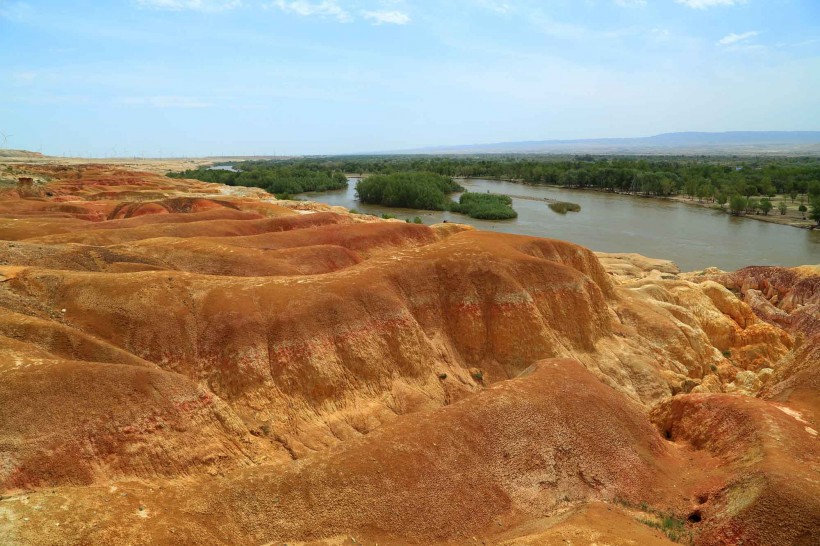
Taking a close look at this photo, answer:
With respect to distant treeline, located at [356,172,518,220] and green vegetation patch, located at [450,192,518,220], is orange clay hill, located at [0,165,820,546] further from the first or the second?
distant treeline, located at [356,172,518,220]

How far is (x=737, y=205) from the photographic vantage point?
83375mm

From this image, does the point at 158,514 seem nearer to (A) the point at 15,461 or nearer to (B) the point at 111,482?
(B) the point at 111,482

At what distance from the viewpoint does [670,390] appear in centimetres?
2630

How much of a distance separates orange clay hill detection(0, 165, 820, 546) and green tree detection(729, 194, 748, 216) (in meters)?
59.4

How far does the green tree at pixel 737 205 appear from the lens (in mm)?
83000

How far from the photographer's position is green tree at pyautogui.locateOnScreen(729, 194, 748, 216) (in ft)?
272

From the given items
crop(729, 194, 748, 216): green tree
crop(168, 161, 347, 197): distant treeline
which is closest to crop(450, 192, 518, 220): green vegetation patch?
crop(729, 194, 748, 216): green tree

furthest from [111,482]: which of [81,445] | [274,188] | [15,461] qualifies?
[274,188]

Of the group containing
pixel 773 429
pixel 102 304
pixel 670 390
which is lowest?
pixel 670 390

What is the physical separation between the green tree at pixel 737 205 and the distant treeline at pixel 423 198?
37.2m

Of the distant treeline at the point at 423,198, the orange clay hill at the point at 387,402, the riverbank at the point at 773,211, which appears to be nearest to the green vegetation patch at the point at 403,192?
the distant treeline at the point at 423,198

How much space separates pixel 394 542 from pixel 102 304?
1488cm

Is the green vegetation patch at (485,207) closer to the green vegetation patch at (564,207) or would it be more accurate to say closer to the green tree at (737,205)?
the green vegetation patch at (564,207)

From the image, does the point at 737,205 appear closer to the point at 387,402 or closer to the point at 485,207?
the point at 485,207
